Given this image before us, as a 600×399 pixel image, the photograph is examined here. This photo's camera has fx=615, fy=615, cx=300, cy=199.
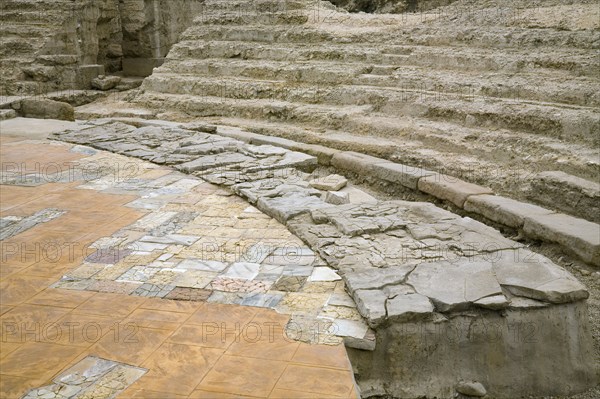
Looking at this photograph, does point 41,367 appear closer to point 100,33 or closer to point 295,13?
→ point 295,13

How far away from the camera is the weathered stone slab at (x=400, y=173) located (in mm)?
6070

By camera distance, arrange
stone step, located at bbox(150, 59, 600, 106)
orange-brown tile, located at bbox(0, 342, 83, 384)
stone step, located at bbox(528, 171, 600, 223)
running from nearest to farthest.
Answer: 1. orange-brown tile, located at bbox(0, 342, 83, 384)
2. stone step, located at bbox(528, 171, 600, 223)
3. stone step, located at bbox(150, 59, 600, 106)

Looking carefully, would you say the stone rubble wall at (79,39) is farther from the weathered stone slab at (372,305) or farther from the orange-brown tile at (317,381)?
the orange-brown tile at (317,381)

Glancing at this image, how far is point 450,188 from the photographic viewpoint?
18.6 ft

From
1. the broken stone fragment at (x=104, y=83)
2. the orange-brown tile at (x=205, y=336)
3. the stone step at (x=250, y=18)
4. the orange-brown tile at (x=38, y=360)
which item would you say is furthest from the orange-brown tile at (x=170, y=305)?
the broken stone fragment at (x=104, y=83)

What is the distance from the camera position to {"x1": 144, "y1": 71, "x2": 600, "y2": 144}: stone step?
606 cm

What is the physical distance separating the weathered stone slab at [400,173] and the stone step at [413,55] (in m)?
2.03

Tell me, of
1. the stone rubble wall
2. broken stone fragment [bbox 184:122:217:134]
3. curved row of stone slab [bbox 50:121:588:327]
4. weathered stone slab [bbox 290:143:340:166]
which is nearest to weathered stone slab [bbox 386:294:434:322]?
curved row of stone slab [bbox 50:121:588:327]

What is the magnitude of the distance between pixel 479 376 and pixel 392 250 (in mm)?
1087

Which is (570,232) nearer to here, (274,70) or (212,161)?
(212,161)

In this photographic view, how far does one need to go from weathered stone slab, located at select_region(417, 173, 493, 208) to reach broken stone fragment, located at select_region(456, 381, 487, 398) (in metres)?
2.41

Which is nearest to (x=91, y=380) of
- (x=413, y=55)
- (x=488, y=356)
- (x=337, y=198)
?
(x=488, y=356)

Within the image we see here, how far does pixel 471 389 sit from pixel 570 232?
1923 mm

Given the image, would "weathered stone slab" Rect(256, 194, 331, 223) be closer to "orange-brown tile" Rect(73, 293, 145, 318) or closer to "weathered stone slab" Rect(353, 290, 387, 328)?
"weathered stone slab" Rect(353, 290, 387, 328)
